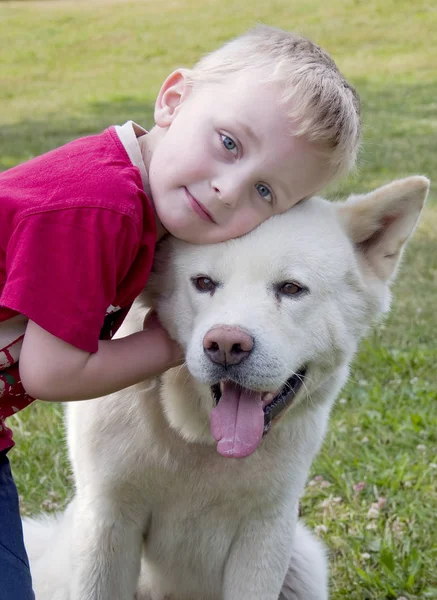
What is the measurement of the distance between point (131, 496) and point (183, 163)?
1030 millimetres

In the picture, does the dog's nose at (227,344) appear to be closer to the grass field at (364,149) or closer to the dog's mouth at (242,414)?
the dog's mouth at (242,414)

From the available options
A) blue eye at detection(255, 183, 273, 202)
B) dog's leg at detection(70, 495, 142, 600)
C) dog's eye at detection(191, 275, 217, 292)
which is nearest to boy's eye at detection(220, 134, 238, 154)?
blue eye at detection(255, 183, 273, 202)

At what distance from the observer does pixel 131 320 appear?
2.83 metres

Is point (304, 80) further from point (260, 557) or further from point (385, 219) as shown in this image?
point (260, 557)

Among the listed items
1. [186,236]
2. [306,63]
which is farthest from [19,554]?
[306,63]

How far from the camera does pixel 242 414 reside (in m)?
2.49

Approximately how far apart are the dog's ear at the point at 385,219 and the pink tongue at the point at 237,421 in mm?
569

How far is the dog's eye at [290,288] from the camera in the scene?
8.16 ft

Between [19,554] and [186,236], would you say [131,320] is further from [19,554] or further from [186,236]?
[19,554]

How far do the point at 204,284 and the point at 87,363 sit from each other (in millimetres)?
402

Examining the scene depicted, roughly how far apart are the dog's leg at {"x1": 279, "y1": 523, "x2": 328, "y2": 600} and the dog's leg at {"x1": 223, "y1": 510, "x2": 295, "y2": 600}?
1.02 feet

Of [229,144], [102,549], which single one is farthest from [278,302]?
[102,549]

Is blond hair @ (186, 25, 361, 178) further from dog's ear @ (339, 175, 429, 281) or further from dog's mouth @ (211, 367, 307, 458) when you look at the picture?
dog's mouth @ (211, 367, 307, 458)

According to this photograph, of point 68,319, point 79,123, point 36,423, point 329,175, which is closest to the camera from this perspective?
point 68,319
